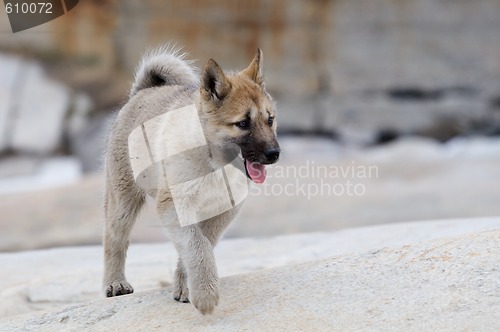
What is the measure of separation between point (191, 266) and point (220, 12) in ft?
38.1

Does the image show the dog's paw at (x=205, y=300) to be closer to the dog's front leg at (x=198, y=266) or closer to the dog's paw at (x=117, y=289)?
the dog's front leg at (x=198, y=266)

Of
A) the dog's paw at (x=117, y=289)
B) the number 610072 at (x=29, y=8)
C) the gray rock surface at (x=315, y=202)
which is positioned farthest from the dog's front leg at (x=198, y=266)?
the number 610072 at (x=29, y=8)

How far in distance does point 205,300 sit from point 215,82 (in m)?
1.36

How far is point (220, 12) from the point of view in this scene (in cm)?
1555

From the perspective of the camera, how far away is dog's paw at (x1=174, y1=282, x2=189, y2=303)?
4.78 meters

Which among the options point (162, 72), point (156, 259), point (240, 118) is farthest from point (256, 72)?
point (156, 259)

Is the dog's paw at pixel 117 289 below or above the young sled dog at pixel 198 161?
below

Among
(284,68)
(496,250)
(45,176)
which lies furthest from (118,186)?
(284,68)

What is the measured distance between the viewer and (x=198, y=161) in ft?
15.7

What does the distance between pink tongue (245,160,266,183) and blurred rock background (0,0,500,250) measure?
9799 mm

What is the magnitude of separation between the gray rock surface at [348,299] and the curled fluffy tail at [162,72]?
175 centimetres

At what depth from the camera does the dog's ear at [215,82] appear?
4863 millimetres

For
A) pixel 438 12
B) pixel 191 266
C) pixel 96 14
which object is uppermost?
pixel 96 14

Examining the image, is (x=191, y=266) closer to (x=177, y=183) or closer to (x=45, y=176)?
(x=177, y=183)
